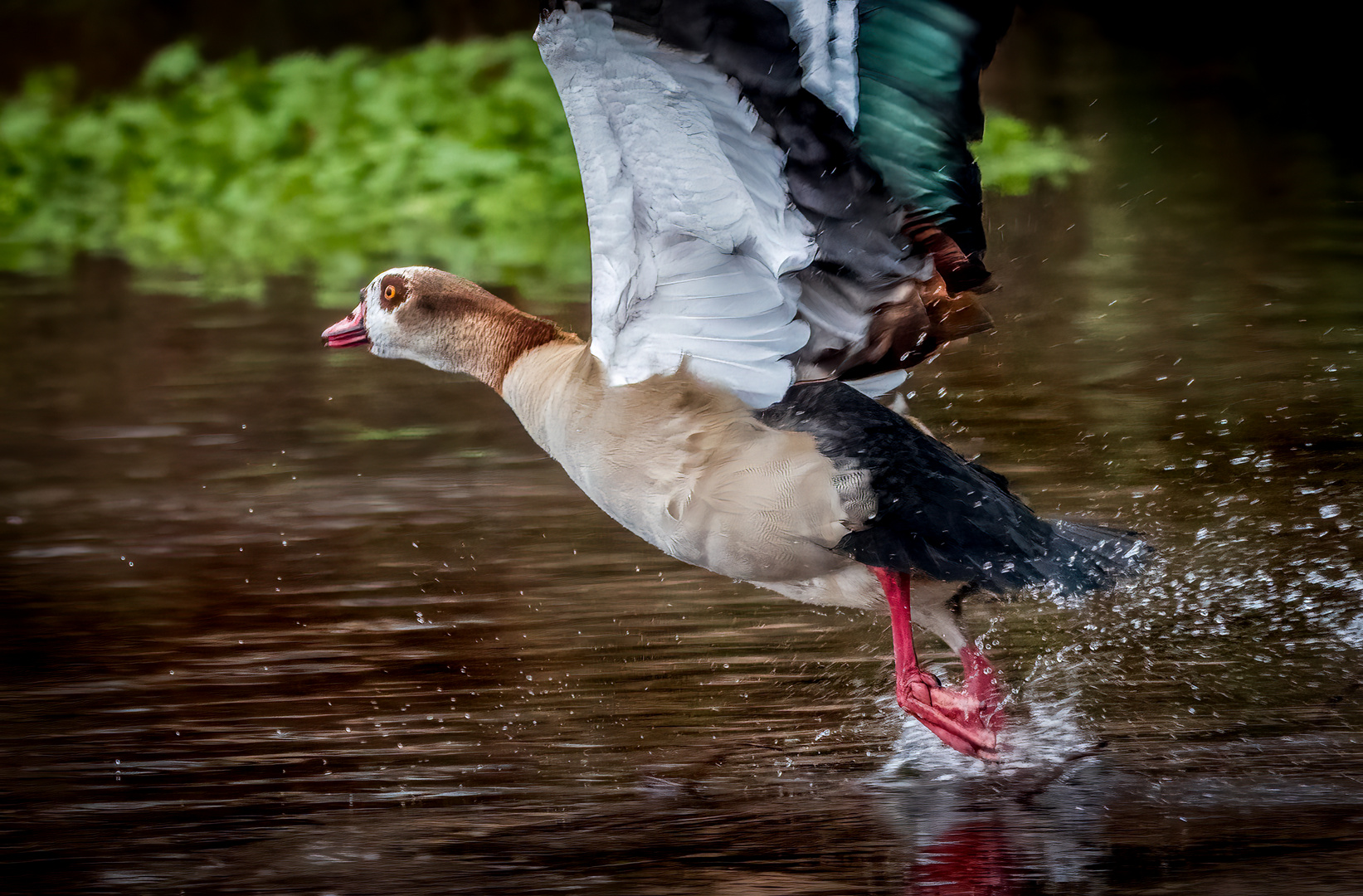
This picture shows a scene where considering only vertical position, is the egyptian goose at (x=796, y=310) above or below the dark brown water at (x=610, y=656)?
above

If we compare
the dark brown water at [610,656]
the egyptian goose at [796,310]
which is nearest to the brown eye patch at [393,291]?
the egyptian goose at [796,310]

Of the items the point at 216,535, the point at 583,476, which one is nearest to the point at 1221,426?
the point at 583,476

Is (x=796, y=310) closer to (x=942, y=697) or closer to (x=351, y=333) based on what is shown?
(x=942, y=697)

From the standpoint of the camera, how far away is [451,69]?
16.3 meters

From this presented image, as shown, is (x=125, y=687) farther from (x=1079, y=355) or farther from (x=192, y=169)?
(x=192, y=169)

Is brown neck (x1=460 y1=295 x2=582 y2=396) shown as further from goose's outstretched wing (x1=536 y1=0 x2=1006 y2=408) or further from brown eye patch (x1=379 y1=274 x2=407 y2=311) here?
goose's outstretched wing (x1=536 y1=0 x2=1006 y2=408)

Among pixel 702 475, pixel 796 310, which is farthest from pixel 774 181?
pixel 702 475

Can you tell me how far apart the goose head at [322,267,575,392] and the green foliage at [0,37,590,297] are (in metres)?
5.46

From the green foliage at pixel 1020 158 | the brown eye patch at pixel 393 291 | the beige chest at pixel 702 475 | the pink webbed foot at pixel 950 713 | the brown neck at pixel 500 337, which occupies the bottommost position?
the pink webbed foot at pixel 950 713

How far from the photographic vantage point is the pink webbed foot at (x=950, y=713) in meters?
4.95

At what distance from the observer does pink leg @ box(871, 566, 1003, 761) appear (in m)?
4.95

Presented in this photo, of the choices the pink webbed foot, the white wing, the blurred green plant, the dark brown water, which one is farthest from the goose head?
the blurred green plant

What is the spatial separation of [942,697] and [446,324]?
1.86 metres

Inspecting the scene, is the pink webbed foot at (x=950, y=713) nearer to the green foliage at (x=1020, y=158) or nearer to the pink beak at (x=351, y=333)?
the pink beak at (x=351, y=333)
